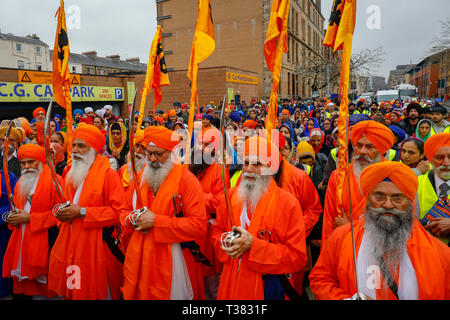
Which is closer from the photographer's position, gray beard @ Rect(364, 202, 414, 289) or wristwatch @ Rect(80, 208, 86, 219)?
gray beard @ Rect(364, 202, 414, 289)

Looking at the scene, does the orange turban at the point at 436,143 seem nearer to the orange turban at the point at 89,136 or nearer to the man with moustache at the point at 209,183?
the man with moustache at the point at 209,183

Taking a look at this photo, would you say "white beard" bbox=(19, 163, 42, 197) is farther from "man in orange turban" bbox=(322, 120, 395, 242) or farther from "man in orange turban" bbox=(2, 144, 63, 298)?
"man in orange turban" bbox=(322, 120, 395, 242)

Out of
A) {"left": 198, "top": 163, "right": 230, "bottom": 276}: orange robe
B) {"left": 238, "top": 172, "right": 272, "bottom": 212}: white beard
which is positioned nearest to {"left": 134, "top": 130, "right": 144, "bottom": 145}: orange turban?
{"left": 198, "top": 163, "right": 230, "bottom": 276}: orange robe

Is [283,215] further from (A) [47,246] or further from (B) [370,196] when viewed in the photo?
(A) [47,246]

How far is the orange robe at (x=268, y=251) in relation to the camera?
209cm

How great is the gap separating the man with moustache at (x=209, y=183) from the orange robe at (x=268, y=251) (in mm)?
624

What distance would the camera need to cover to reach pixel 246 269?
7.07 feet

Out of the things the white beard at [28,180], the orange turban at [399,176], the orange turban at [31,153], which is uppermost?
the orange turban at [31,153]

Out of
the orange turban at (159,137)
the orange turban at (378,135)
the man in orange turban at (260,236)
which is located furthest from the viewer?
the orange turban at (378,135)

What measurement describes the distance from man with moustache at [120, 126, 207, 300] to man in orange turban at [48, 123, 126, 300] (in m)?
0.32

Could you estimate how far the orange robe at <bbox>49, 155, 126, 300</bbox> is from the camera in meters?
2.76

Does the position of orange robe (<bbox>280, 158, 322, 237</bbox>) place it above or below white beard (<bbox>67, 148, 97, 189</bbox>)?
below

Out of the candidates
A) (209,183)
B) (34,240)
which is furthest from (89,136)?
(209,183)

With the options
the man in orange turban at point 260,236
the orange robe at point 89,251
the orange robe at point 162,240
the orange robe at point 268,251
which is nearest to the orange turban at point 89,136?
the orange robe at point 89,251
